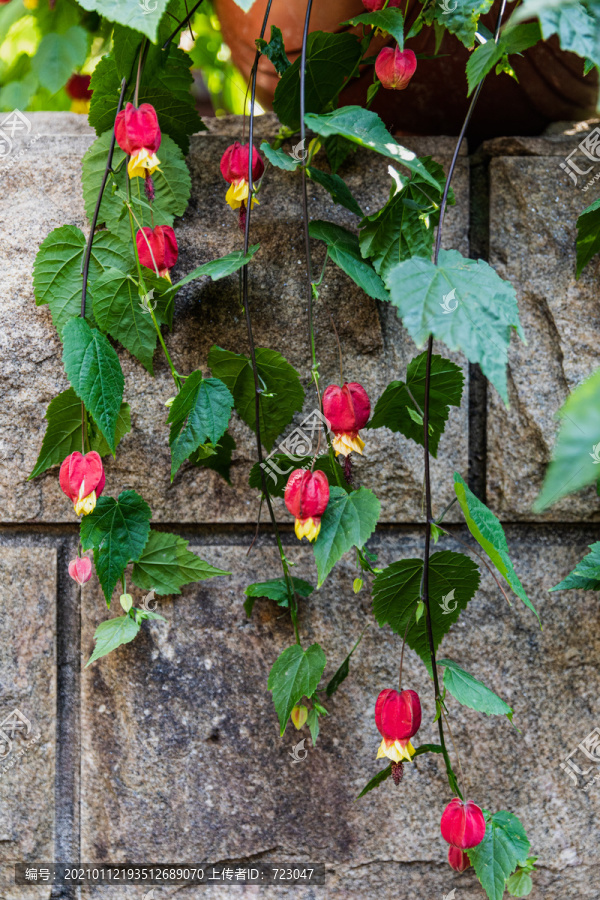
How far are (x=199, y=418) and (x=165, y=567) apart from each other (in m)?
0.18

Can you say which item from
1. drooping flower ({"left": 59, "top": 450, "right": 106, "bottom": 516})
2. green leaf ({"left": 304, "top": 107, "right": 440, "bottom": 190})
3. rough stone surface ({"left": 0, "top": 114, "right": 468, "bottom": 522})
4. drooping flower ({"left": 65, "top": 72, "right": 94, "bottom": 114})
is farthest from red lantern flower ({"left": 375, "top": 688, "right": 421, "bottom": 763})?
drooping flower ({"left": 65, "top": 72, "right": 94, "bottom": 114})

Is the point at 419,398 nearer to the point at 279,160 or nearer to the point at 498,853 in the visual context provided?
the point at 279,160

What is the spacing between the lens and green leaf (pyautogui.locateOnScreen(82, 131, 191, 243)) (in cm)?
68

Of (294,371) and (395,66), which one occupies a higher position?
(395,66)

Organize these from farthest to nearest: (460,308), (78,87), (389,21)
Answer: (78,87)
(389,21)
(460,308)

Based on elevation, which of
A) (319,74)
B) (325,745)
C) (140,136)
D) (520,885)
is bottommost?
(520,885)

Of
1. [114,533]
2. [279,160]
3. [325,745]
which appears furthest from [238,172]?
[325,745]

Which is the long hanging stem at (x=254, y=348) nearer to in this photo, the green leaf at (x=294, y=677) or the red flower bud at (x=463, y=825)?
the green leaf at (x=294, y=677)

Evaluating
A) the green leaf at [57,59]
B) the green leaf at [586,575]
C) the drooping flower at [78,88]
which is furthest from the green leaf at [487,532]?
the drooping flower at [78,88]

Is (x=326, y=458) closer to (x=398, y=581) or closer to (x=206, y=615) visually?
(x=398, y=581)

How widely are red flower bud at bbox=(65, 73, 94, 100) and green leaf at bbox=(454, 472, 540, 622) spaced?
815mm

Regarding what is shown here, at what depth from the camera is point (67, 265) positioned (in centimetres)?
68

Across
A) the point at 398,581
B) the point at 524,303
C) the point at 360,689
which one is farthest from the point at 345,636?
the point at 524,303

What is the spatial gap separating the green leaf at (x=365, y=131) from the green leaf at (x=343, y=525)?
26 cm
